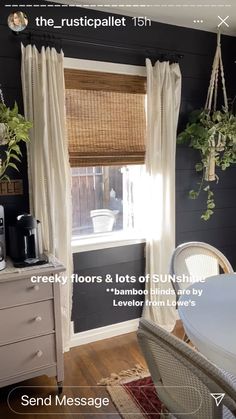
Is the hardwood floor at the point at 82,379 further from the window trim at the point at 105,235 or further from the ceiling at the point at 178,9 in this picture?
the ceiling at the point at 178,9

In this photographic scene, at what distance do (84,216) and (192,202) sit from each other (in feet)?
3.05

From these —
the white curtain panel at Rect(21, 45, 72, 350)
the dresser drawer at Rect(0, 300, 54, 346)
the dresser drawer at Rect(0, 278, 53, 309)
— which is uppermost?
the white curtain panel at Rect(21, 45, 72, 350)

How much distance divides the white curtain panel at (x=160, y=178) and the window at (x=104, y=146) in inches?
3.7

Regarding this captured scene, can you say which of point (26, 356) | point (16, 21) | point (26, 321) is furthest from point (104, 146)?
point (26, 356)

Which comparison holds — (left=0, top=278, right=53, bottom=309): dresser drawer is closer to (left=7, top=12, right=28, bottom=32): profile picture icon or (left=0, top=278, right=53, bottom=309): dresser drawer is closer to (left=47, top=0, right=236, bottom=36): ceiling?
(left=7, top=12, right=28, bottom=32): profile picture icon

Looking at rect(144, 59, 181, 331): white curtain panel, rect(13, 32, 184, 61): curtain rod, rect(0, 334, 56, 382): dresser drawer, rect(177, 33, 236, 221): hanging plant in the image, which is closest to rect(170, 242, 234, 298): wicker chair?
rect(144, 59, 181, 331): white curtain panel

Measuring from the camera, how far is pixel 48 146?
1.90 m

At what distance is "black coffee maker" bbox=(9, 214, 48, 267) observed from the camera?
171cm

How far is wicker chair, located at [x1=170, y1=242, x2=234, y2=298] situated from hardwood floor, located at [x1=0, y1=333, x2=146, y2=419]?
755 millimetres

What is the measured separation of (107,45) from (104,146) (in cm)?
68

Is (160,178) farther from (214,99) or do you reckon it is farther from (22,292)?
(22,292)

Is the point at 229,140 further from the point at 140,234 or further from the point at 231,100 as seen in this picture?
the point at 140,234

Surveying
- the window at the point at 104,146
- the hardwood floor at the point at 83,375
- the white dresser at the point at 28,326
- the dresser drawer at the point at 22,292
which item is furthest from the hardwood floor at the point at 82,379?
the window at the point at 104,146

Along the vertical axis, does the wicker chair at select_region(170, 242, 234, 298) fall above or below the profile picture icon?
below
